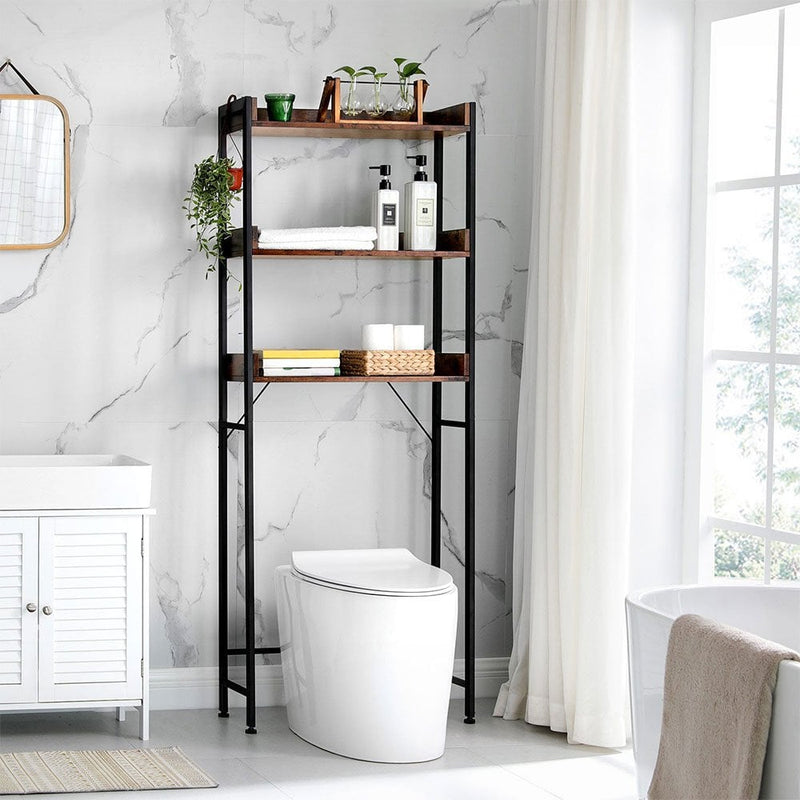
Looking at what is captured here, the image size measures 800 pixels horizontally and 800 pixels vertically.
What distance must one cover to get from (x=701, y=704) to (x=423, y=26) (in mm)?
2471

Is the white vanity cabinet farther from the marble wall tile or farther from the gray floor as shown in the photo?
the marble wall tile

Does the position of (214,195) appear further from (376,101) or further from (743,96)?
(743,96)

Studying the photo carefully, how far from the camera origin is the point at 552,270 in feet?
12.3

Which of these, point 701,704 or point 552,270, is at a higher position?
point 552,270

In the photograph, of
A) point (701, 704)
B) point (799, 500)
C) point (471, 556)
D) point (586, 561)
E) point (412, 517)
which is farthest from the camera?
point (412, 517)

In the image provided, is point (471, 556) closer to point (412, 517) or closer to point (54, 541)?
point (412, 517)

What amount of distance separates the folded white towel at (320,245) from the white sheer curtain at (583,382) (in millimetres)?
553

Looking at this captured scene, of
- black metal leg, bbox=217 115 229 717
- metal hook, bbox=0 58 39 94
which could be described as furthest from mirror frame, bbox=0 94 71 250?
black metal leg, bbox=217 115 229 717

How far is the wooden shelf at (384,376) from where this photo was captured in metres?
3.68

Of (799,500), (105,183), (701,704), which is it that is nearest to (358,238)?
(105,183)

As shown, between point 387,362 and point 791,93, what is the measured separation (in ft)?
4.47

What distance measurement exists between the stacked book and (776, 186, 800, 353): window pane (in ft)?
4.20

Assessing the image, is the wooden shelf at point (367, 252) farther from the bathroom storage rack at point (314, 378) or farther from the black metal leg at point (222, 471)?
the black metal leg at point (222, 471)

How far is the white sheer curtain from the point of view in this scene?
3.60m
